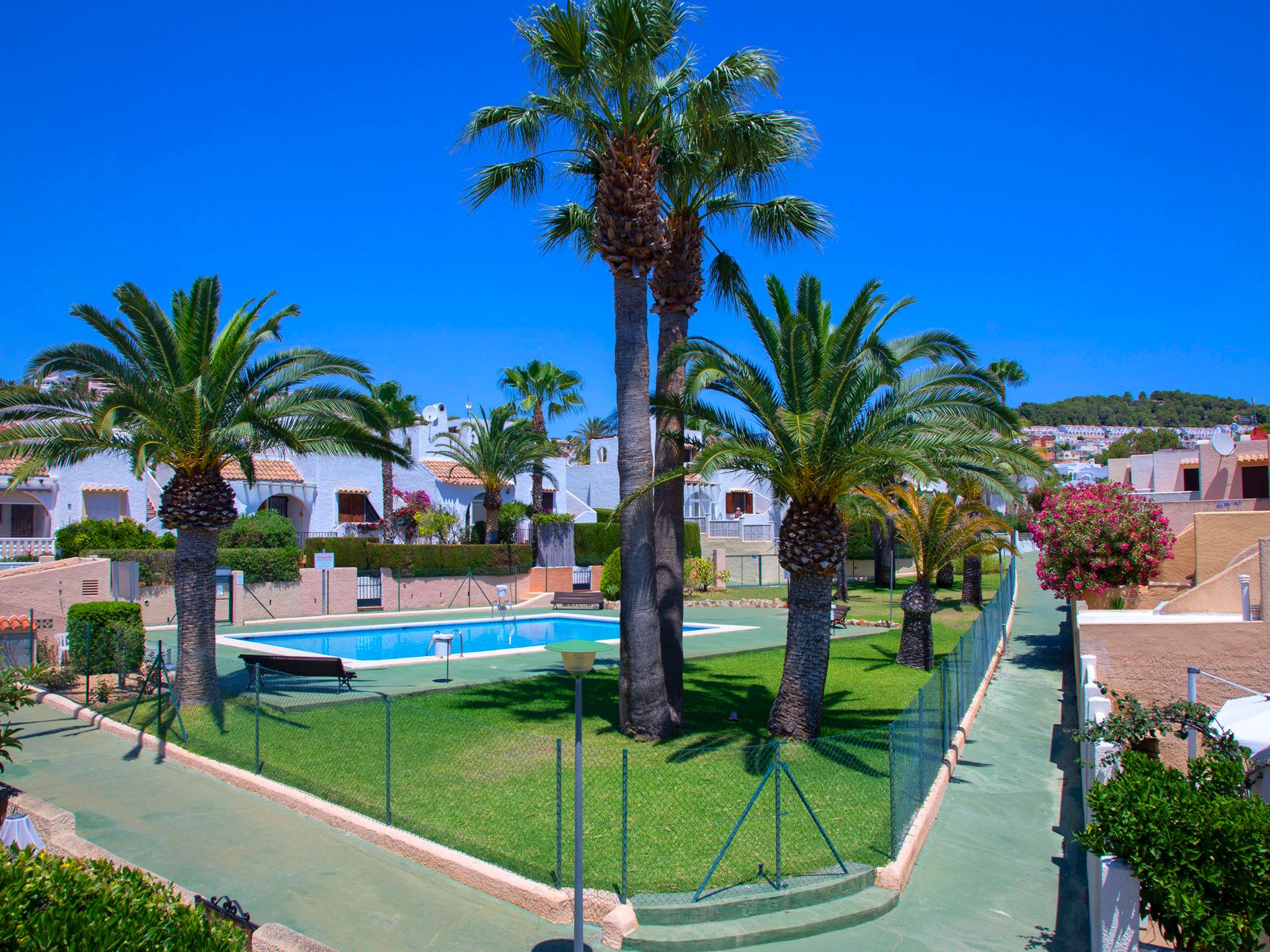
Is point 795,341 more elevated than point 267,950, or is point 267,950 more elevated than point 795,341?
point 795,341

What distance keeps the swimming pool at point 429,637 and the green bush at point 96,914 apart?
15.1 meters

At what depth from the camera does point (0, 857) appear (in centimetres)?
538

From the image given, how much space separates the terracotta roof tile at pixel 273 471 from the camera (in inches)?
1518

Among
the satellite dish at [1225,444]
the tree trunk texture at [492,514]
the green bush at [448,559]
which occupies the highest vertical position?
the satellite dish at [1225,444]

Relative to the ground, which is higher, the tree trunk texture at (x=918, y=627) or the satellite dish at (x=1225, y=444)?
the satellite dish at (x=1225, y=444)

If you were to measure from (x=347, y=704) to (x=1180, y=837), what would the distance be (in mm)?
12151

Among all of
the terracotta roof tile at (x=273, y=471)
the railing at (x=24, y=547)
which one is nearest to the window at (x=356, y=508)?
the terracotta roof tile at (x=273, y=471)

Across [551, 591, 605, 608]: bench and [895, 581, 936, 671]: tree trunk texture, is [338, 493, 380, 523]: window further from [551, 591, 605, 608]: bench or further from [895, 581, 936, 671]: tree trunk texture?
[895, 581, 936, 671]: tree trunk texture

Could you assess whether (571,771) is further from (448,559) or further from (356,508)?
(356,508)

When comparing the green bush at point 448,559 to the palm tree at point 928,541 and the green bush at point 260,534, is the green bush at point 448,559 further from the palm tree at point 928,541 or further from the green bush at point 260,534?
the palm tree at point 928,541

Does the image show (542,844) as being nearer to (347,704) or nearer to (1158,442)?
(347,704)

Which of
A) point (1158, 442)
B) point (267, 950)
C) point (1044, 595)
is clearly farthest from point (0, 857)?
point (1158, 442)

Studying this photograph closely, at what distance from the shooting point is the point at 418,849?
8820 mm

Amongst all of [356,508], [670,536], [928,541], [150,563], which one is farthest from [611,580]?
[670,536]
